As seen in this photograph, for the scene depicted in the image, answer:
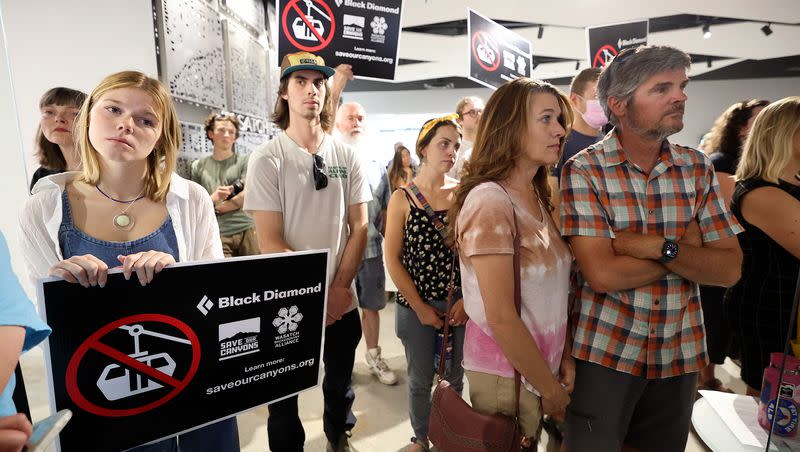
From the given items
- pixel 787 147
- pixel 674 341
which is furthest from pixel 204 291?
pixel 787 147

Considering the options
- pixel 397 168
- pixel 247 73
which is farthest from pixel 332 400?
pixel 247 73

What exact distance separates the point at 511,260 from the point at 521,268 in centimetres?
7

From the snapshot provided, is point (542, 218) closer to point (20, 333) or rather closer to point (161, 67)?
point (20, 333)

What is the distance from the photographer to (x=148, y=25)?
104 inches

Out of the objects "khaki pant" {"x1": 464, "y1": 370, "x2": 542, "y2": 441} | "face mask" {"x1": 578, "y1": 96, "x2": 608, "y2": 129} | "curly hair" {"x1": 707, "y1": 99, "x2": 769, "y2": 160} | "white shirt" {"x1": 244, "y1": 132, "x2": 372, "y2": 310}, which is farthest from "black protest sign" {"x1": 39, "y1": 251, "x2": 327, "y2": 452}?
"curly hair" {"x1": 707, "y1": 99, "x2": 769, "y2": 160}

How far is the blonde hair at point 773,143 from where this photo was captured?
5.43 ft

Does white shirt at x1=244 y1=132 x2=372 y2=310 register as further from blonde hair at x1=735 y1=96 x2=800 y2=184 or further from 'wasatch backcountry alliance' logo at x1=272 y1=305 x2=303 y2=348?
blonde hair at x1=735 y1=96 x2=800 y2=184

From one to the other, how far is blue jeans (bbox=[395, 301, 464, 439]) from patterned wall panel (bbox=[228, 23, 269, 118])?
2.95 meters

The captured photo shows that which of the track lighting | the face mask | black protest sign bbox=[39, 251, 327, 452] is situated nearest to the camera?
black protest sign bbox=[39, 251, 327, 452]

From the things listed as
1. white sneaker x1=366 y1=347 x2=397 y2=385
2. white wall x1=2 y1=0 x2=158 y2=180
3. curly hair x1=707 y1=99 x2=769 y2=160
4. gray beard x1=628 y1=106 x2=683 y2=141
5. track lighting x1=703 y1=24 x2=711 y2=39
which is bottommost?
white sneaker x1=366 y1=347 x2=397 y2=385

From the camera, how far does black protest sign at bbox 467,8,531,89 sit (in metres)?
3.39

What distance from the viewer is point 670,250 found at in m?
1.21

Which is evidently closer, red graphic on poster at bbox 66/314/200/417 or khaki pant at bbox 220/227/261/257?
red graphic on poster at bbox 66/314/200/417

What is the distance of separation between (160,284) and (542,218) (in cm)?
117
